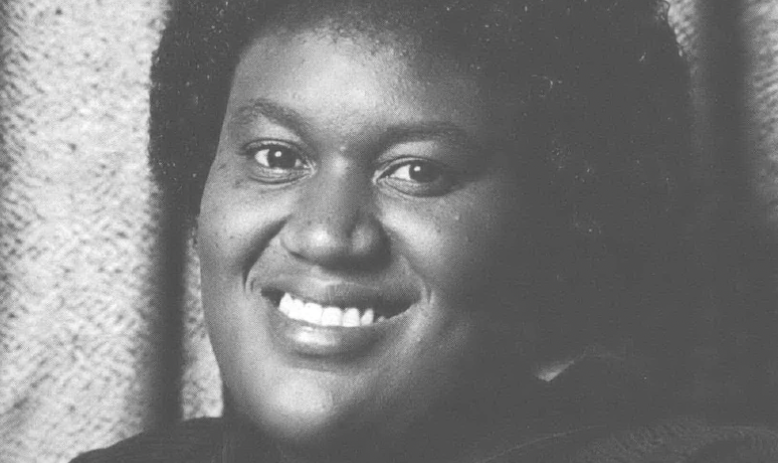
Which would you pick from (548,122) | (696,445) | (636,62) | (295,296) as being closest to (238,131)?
(295,296)

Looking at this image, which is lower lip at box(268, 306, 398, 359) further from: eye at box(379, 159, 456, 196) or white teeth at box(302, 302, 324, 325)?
eye at box(379, 159, 456, 196)

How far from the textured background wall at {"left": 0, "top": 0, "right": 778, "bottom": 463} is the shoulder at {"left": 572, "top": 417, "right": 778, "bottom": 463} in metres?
0.62

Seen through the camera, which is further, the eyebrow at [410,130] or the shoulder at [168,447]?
the shoulder at [168,447]

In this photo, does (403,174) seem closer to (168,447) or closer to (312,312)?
(312,312)

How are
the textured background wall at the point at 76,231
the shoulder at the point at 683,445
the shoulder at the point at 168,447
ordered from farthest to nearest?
the textured background wall at the point at 76,231
the shoulder at the point at 168,447
the shoulder at the point at 683,445

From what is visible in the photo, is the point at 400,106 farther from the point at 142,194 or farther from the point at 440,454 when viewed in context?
the point at 142,194

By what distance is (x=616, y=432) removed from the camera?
1095 mm

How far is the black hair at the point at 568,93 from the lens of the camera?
114 centimetres

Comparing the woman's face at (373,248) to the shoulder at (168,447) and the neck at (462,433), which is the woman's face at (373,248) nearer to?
the neck at (462,433)

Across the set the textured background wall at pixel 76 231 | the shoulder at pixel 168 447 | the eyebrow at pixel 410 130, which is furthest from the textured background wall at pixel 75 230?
the eyebrow at pixel 410 130

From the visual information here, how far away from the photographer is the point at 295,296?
1112 mm

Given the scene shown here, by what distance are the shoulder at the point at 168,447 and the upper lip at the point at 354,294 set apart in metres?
0.33

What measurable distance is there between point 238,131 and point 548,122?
0.29 metres

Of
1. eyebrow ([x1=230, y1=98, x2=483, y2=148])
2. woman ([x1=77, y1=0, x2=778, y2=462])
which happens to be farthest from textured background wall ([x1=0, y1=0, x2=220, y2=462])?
eyebrow ([x1=230, y1=98, x2=483, y2=148])
